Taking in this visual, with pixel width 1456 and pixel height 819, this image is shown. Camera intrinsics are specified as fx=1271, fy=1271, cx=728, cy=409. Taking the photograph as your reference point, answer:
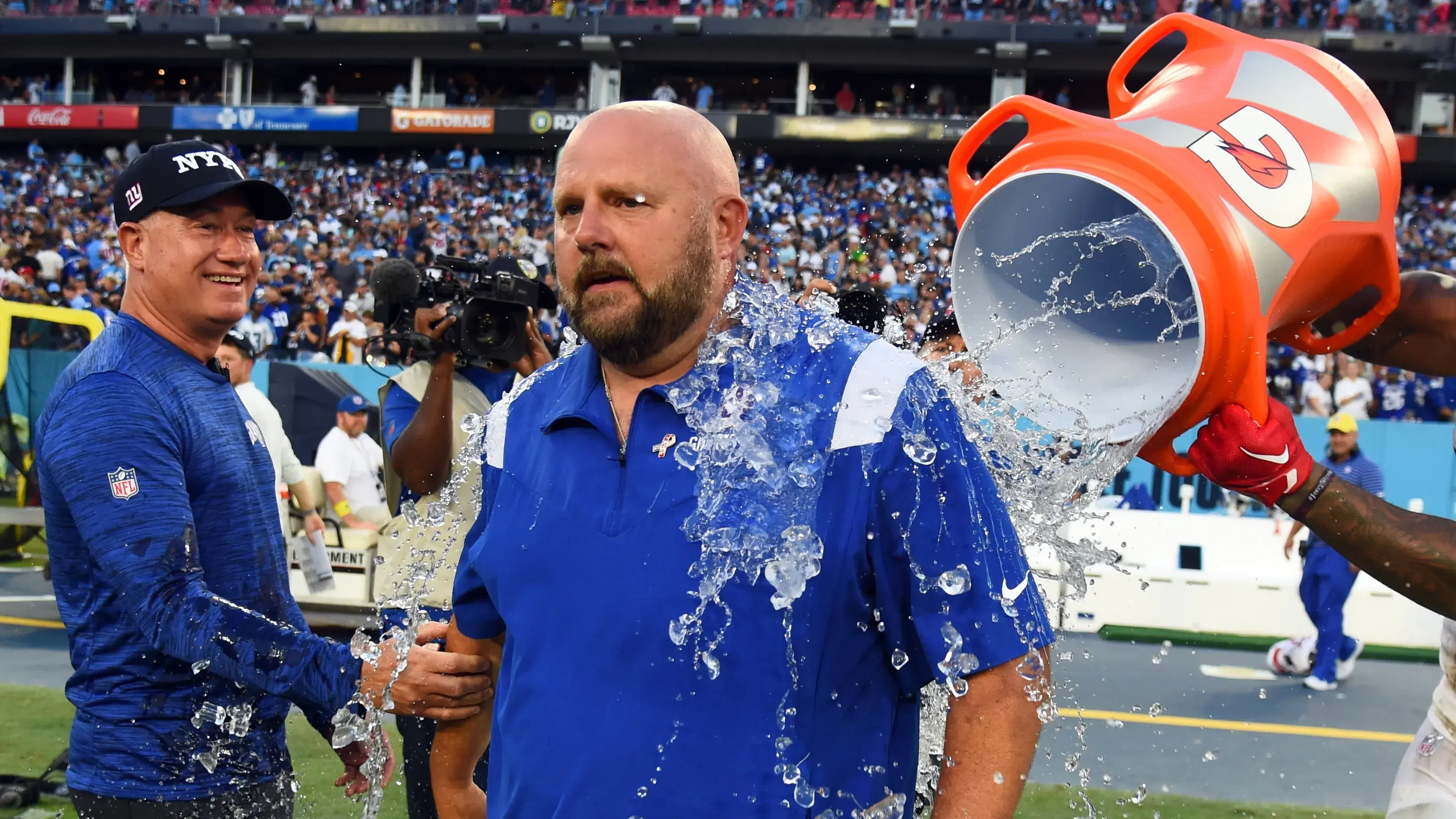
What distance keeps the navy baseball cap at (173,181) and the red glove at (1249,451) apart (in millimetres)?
1992

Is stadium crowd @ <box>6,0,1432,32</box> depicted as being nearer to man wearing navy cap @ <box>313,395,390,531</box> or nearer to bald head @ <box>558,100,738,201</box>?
man wearing navy cap @ <box>313,395,390,531</box>

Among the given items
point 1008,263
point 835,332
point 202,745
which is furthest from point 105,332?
point 1008,263

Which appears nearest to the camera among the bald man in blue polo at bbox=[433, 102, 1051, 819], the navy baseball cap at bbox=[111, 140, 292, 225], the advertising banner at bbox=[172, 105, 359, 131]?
the bald man in blue polo at bbox=[433, 102, 1051, 819]

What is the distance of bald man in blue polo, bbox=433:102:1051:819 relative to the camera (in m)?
1.65

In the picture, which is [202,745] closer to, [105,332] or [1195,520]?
[105,332]

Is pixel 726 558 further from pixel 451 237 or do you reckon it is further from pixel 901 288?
pixel 451 237

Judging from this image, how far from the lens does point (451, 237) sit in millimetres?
24562

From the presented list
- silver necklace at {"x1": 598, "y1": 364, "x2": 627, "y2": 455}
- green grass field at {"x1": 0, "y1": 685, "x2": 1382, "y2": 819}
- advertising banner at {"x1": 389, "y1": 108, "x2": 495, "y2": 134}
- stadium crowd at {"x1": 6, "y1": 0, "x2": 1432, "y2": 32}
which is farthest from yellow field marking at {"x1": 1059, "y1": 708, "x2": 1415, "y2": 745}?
advertising banner at {"x1": 389, "y1": 108, "x2": 495, "y2": 134}

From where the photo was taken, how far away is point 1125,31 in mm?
32375

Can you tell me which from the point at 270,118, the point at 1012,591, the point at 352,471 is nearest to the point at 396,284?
the point at 1012,591

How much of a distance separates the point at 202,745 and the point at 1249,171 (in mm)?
2241

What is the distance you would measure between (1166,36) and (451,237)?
2304cm

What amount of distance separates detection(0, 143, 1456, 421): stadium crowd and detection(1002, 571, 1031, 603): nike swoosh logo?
10.6ft

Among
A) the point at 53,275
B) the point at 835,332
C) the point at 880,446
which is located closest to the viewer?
the point at 880,446
